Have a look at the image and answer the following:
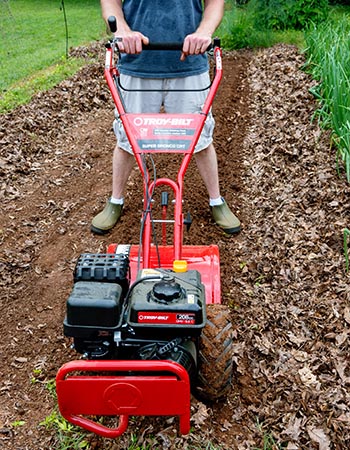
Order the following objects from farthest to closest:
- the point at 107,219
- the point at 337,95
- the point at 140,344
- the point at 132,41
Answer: the point at 337,95
the point at 107,219
the point at 132,41
the point at 140,344

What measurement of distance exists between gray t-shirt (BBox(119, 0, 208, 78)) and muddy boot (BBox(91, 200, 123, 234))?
87 cm

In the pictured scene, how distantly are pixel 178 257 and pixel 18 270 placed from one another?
4.42ft

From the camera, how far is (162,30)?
10.1 ft

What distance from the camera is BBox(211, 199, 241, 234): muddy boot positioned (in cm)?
362

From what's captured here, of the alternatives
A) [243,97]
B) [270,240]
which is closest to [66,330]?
[270,240]

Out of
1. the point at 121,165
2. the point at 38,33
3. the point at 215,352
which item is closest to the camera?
the point at 215,352

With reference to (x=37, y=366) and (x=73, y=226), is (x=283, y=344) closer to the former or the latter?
(x=37, y=366)

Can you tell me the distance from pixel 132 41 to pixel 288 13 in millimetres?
8326

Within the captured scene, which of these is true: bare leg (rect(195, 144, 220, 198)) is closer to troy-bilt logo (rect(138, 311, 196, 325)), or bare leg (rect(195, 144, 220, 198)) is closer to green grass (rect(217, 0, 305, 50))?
troy-bilt logo (rect(138, 311, 196, 325))

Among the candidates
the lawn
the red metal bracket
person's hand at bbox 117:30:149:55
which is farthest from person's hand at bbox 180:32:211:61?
the lawn

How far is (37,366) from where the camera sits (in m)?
2.60

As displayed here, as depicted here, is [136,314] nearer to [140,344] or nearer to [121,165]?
[140,344]

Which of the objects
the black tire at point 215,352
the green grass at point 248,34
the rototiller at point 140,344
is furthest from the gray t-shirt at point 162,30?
the green grass at point 248,34

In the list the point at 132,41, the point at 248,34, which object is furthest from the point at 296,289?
the point at 248,34
